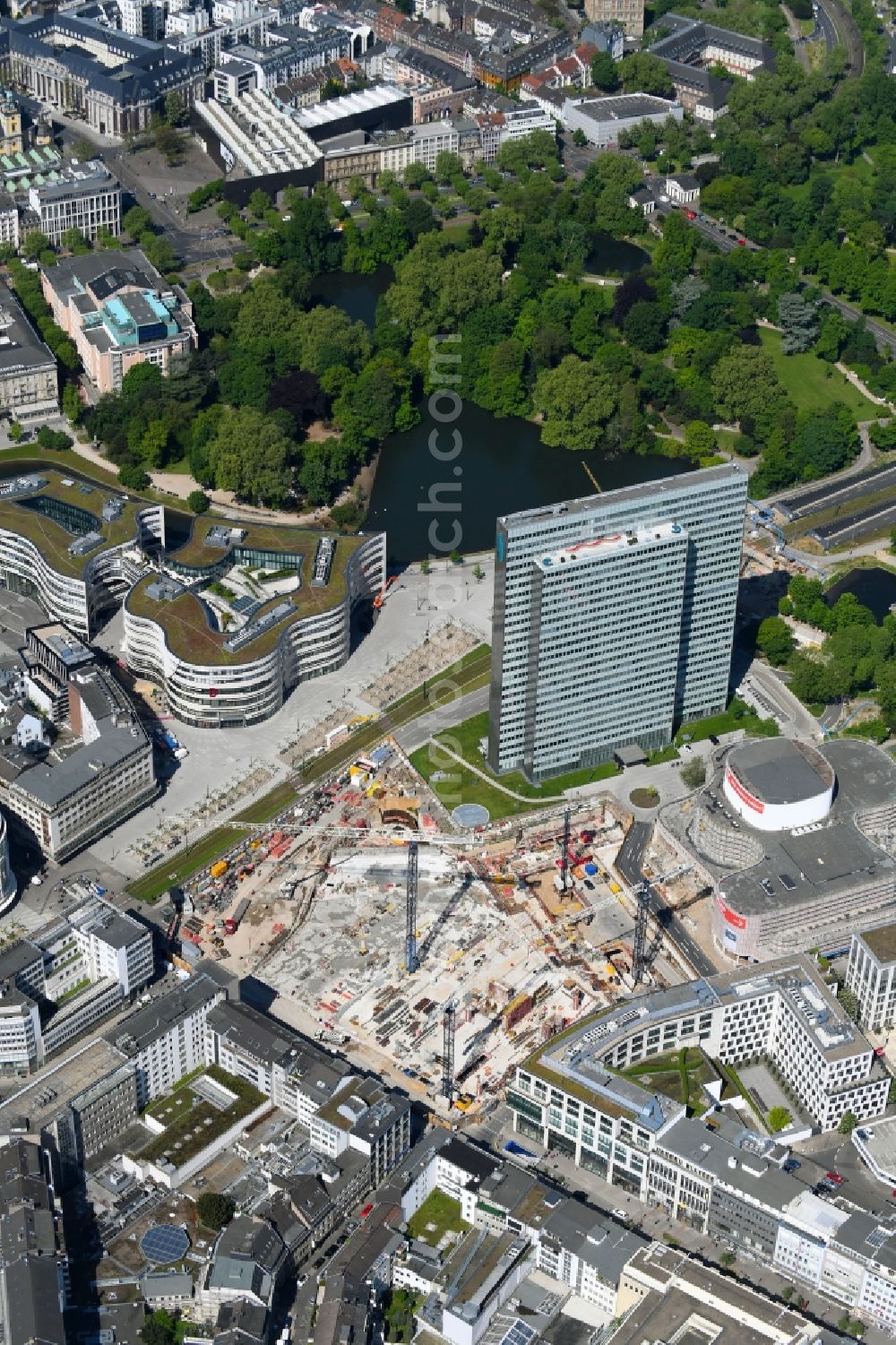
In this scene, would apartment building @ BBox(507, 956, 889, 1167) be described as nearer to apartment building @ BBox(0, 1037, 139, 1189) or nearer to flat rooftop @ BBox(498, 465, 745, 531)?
apartment building @ BBox(0, 1037, 139, 1189)

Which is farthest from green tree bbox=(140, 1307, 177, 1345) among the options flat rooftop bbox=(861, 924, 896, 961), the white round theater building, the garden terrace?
the white round theater building

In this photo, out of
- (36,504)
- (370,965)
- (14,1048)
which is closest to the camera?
(14,1048)

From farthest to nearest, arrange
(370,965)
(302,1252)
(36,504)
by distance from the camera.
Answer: (36,504), (370,965), (302,1252)

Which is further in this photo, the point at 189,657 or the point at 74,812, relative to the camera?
the point at 189,657

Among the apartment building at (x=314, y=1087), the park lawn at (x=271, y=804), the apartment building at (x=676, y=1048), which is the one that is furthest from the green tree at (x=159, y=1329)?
the park lawn at (x=271, y=804)

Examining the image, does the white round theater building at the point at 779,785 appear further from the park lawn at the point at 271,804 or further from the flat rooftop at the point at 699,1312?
the flat rooftop at the point at 699,1312

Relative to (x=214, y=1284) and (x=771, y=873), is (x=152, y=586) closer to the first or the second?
(x=771, y=873)

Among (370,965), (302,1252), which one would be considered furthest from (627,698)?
(302,1252)
